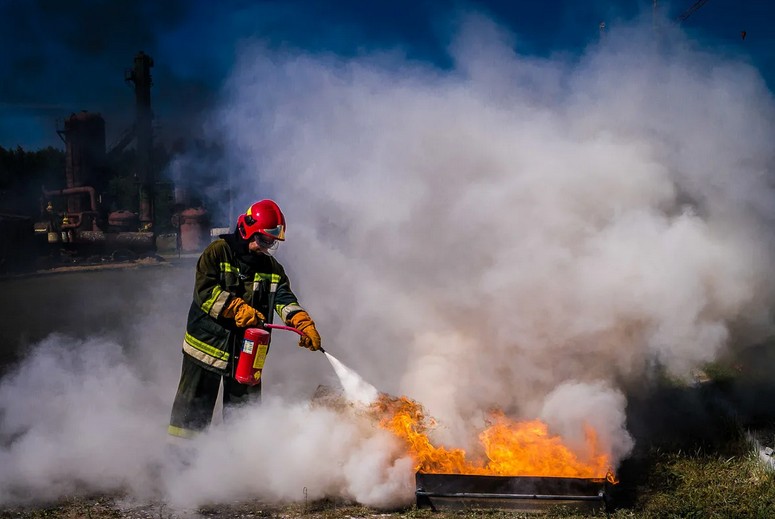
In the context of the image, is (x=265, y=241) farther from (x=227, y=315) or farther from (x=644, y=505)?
(x=644, y=505)

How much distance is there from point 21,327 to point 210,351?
554 centimetres

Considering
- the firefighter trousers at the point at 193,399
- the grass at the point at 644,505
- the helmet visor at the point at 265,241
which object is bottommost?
the grass at the point at 644,505

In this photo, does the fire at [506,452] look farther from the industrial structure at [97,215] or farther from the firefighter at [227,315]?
the industrial structure at [97,215]

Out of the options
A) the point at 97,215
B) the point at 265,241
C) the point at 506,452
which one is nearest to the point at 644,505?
the point at 506,452

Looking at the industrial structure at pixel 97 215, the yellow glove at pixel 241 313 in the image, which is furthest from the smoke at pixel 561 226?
the industrial structure at pixel 97 215

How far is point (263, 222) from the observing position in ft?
16.3

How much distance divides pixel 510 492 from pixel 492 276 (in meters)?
1.92

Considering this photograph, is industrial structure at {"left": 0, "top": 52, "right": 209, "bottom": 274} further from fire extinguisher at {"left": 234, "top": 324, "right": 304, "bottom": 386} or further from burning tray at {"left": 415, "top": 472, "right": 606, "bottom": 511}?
burning tray at {"left": 415, "top": 472, "right": 606, "bottom": 511}

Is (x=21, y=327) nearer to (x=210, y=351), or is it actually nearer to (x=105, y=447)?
(x=105, y=447)

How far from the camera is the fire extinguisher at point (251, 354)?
4812 mm

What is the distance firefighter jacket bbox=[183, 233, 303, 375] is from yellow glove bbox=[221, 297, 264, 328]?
0.06 m

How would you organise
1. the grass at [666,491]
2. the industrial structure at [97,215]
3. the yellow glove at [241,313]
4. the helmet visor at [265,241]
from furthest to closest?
the industrial structure at [97,215]
the helmet visor at [265,241]
the yellow glove at [241,313]
the grass at [666,491]

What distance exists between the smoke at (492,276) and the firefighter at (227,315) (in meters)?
0.28

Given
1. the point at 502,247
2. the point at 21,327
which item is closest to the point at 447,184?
the point at 502,247
